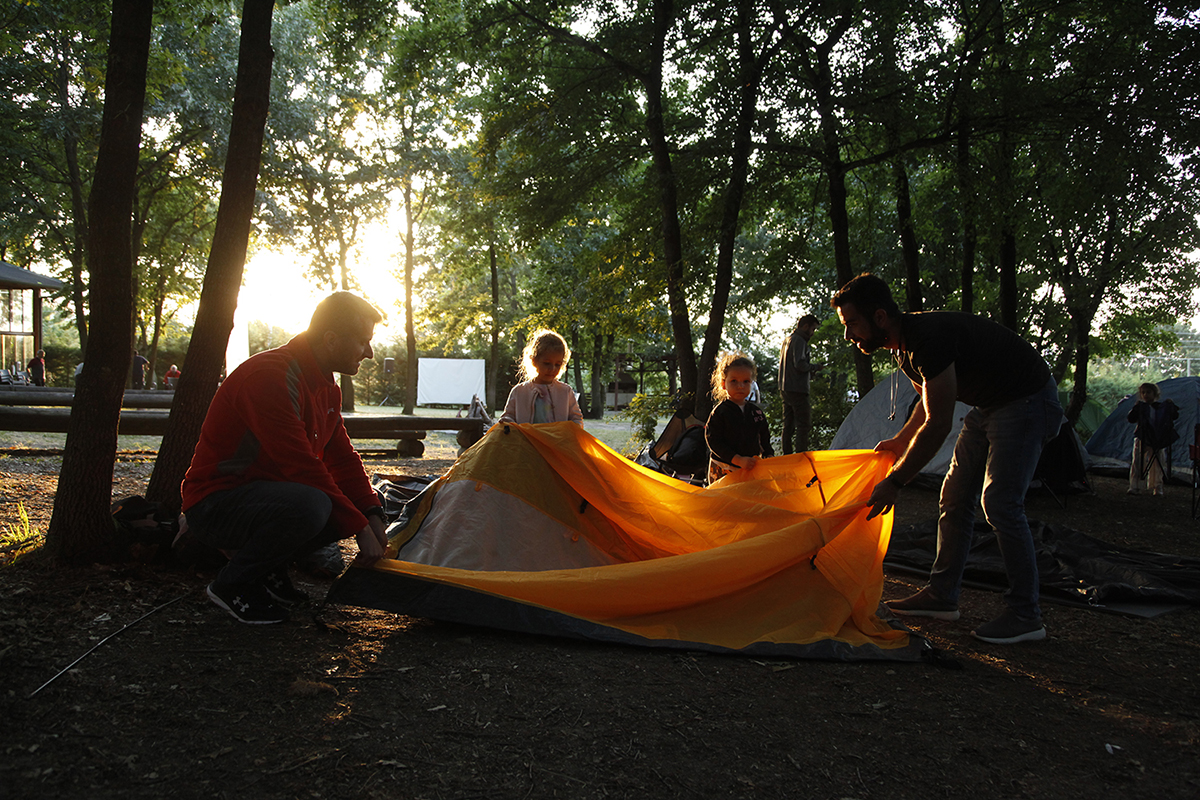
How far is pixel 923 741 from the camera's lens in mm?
2215

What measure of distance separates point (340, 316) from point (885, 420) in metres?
7.83

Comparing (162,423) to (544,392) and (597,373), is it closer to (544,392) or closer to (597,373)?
(544,392)

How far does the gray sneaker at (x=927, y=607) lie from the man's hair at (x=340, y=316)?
293 cm

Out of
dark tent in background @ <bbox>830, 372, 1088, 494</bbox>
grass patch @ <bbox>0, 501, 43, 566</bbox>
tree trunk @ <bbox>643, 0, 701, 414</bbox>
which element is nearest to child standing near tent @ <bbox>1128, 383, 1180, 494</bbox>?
dark tent in background @ <bbox>830, 372, 1088, 494</bbox>

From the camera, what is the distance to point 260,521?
111 inches

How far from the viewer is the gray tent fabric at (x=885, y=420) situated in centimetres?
869

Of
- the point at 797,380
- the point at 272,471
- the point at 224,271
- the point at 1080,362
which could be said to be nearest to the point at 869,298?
the point at 272,471

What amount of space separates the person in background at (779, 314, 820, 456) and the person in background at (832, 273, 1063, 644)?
606cm

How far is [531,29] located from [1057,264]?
11756 millimetres

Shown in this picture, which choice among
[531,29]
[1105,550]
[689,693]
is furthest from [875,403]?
[689,693]

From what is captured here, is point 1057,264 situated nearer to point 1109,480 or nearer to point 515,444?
point 1109,480

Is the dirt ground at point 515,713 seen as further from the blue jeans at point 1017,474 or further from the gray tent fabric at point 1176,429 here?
the gray tent fabric at point 1176,429

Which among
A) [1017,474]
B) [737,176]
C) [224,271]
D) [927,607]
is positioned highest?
[737,176]

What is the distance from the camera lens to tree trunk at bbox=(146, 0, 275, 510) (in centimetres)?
385
